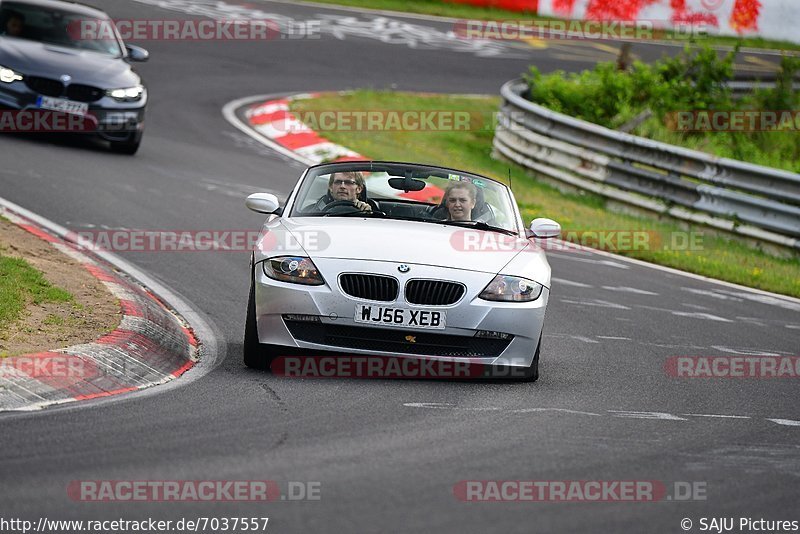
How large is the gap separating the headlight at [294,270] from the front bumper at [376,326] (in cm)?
4

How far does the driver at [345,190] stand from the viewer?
352 inches

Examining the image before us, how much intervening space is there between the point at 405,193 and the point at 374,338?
199 cm

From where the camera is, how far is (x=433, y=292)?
304 inches

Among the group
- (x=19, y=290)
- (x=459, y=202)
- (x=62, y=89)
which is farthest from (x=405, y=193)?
(x=62, y=89)

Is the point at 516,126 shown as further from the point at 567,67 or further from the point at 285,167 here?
the point at 567,67

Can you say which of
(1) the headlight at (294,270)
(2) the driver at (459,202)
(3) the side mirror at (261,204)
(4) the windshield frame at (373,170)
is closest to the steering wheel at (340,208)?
(4) the windshield frame at (373,170)

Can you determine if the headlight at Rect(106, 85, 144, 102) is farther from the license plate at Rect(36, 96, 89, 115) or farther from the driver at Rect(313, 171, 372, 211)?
the driver at Rect(313, 171, 372, 211)

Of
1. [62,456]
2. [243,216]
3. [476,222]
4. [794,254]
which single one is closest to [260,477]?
[62,456]

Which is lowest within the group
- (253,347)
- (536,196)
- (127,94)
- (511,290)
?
(536,196)

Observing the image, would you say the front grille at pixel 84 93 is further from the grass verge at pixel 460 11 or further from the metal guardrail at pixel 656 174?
the grass verge at pixel 460 11

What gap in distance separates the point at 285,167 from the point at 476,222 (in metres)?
9.89

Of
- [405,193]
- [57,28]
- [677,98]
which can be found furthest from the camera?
[677,98]

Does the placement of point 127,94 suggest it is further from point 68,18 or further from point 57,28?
point 68,18

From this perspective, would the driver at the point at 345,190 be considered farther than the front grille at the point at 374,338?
Yes
